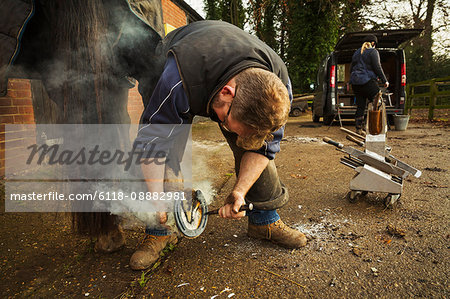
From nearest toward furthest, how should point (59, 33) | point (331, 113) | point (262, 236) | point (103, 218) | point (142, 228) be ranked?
1. point (59, 33)
2. point (103, 218)
3. point (262, 236)
4. point (142, 228)
5. point (331, 113)

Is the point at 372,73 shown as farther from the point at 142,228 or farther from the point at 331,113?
the point at 142,228

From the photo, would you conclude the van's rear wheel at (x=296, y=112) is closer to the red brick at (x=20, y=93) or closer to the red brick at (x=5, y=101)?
the red brick at (x=20, y=93)

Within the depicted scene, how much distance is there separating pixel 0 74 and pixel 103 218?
2.77 feet

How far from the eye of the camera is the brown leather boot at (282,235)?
1597 mm

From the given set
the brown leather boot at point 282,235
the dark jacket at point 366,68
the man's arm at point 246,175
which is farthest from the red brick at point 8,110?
the dark jacket at point 366,68

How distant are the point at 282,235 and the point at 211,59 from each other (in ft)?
3.56

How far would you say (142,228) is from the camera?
1876 millimetres

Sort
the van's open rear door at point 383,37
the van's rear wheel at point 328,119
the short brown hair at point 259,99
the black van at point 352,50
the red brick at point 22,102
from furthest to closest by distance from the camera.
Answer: the van's rear wheel at point 328,119
the black van at point 352,50
the van's open rear door at point 383,37
the red brick at point 22,102
the short brown hair at point 259,99

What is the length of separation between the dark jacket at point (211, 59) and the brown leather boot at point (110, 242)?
2.89ft

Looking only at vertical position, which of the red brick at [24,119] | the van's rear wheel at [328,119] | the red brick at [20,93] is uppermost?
the red brick at [20,93]

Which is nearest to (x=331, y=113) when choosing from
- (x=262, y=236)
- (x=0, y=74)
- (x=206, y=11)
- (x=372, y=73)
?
(x=372, y=73)

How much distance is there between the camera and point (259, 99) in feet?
3.65

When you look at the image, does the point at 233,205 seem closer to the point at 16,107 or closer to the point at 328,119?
the point at 16,107

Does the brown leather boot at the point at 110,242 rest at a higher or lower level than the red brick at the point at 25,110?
lower
